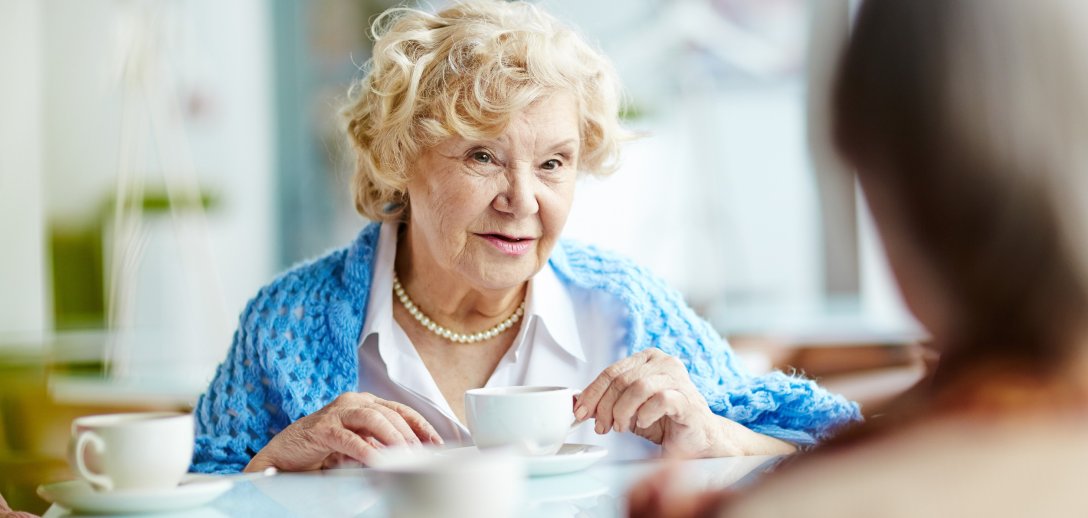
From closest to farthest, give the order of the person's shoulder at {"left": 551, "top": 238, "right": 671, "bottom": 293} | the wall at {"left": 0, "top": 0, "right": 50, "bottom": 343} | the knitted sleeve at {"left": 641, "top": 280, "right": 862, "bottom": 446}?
the knitted sleeve at {"left": 641, "top": 280, "right": 862, "bottom": 446}, the person's shoulder at {"left": 551, "top": 238, "right": 671, "bottom": 293}, the wall at {"left": 0, "top": 0, "right": 50, "bottom": 343}

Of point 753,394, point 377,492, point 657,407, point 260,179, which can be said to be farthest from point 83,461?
point 260,179

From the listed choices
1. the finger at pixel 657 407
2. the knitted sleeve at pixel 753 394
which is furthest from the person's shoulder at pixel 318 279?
the finger at pixel 657 407

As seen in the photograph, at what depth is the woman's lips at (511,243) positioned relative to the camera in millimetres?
1592

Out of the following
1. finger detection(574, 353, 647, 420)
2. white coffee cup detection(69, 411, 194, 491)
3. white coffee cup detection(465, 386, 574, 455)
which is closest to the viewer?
white coffee cup detection(69, 411, 194, 491)

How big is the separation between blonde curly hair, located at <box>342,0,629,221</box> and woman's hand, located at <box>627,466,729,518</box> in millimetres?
1096

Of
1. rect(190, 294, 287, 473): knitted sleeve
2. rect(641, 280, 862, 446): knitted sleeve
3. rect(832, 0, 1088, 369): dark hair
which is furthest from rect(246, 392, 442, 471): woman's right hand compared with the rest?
rect(832, 0, 1088, 369): dark hair

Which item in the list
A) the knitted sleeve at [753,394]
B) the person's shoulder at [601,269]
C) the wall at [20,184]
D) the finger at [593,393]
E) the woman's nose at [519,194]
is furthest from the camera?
the wall at [20,184]

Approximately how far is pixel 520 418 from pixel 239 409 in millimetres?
590

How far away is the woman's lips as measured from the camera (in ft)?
5.22

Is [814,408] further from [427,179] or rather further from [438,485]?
[438,485]

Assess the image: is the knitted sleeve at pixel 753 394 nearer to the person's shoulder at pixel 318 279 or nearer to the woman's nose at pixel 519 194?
the woman's nose at pixel 519 194

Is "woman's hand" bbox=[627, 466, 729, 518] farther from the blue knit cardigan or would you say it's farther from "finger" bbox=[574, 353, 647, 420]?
the blue knit cardigan

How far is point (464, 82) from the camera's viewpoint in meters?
1.59

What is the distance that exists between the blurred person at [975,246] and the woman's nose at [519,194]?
110 cm
